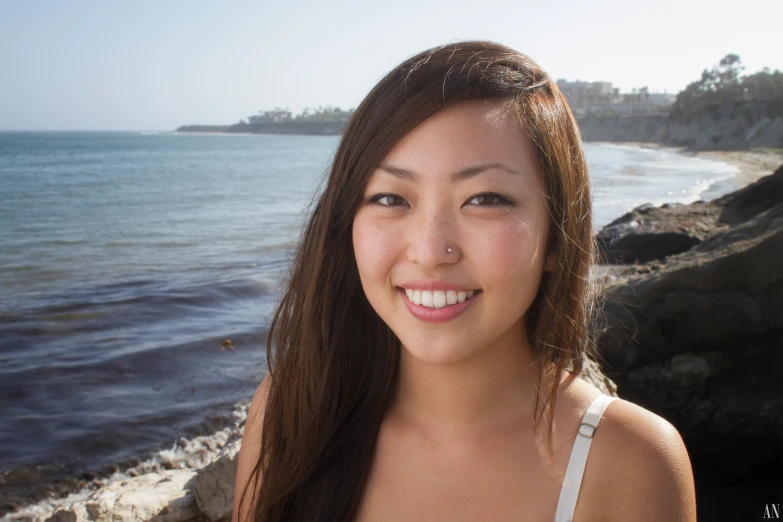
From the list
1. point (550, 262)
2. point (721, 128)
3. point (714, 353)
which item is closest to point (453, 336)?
point (550, 262)

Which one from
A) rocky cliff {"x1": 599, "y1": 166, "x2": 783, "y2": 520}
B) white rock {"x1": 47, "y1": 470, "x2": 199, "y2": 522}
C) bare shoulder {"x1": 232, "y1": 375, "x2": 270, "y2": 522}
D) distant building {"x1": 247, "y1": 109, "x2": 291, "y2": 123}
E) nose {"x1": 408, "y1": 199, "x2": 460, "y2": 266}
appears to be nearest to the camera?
nose {"x1": 408, "y1": 199, "x2": 460, "y2": 266}

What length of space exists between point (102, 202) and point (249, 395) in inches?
781

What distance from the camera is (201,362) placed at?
281 inches

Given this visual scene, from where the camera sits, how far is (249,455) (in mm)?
2035

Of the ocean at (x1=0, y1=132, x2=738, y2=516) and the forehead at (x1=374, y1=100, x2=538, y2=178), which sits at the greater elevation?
the forehead at (x1=374, y1=100, x2=538, y2=178)

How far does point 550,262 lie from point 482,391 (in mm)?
399

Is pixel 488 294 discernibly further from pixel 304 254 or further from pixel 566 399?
pixel 304 254

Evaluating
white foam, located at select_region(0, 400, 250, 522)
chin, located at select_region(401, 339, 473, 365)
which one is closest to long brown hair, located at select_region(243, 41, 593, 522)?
chin, located at select_region(401, 339, 473, 365)

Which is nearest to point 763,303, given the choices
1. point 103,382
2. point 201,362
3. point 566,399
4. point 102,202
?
point 566,399

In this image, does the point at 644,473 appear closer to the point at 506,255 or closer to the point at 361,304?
the point at 506,255

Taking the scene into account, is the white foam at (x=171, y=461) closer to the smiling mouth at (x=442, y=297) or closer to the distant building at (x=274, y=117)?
the smiling mouth at (x=442, y=297)

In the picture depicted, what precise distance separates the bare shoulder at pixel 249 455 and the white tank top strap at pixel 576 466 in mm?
904

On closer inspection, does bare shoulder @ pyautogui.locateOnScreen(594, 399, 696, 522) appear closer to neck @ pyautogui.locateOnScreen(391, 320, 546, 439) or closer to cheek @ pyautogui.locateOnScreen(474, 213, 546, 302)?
neck @ pyautogui.locateOnScreen(391, 320, 546, 439)

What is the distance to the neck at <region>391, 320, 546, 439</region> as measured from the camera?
5.90 ft
